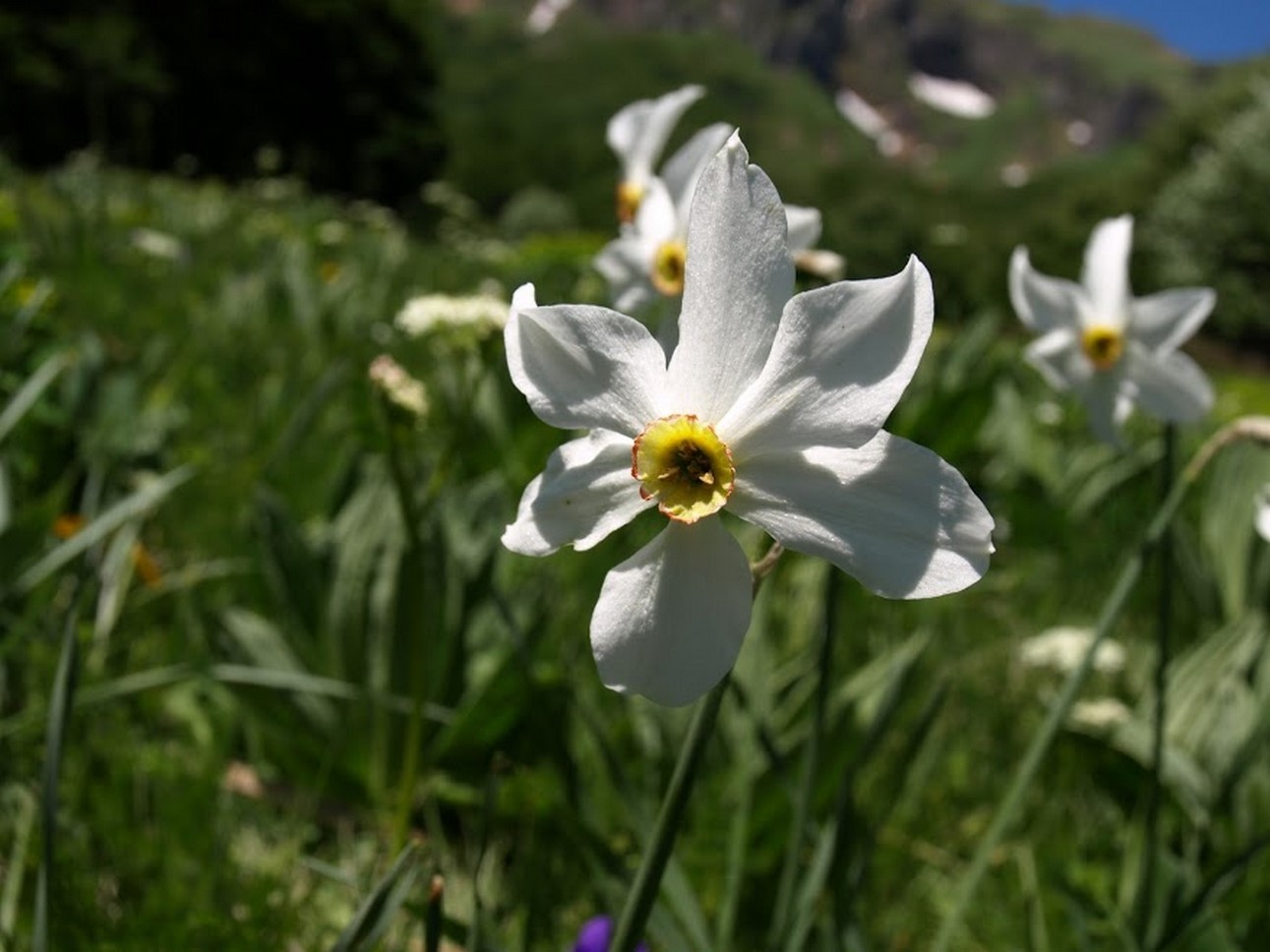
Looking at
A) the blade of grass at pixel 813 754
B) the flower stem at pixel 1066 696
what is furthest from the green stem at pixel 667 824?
the flower stem at pixel 1066 696

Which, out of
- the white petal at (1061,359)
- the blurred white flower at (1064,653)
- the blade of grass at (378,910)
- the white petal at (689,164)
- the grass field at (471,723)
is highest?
the white petal at (689,164)

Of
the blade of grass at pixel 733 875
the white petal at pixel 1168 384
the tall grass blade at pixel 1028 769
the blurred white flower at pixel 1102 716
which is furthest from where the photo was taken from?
the blurred white flower at pixel 1102 716

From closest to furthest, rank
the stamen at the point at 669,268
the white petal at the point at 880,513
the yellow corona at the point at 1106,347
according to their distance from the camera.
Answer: the white petal at the point at 880,513, the stamen at the point at 669,268, the yellow corona at the point at 1106,347

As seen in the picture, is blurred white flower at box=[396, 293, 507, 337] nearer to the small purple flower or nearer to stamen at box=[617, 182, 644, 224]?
stamen at box=[617, 182, 644, 224]

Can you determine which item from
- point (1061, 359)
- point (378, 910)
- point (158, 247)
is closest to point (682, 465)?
point (378, 910)

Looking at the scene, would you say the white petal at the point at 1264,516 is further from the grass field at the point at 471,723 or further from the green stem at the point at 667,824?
the green stem at the point at 667,824

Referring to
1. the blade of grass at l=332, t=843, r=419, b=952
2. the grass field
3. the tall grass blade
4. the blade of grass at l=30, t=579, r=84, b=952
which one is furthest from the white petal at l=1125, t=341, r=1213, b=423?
the blade of grass at l=30, t=579, r=84, b=952


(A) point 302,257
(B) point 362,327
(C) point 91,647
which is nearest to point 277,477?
(C) point 91,647
